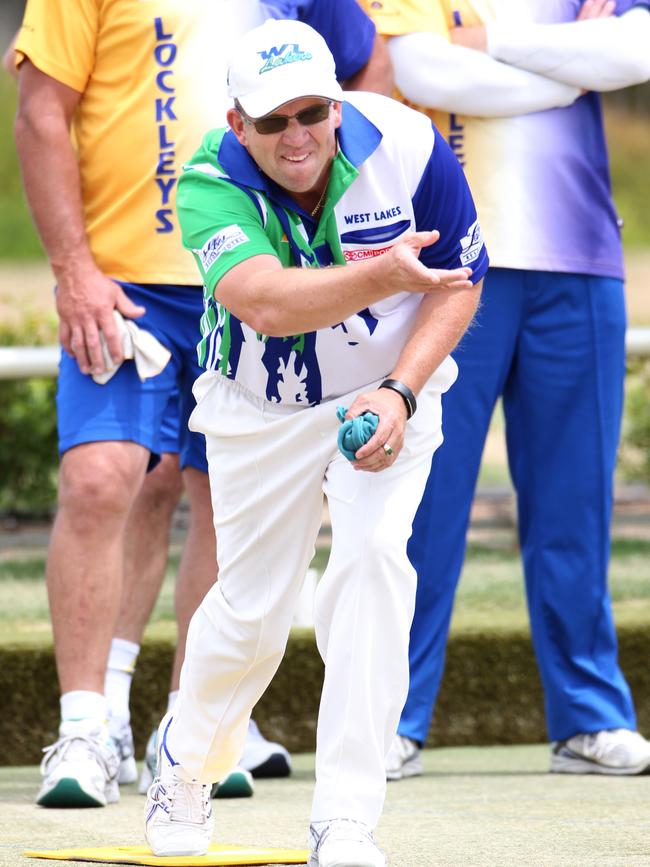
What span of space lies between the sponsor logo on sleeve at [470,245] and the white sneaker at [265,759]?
58.6 inches

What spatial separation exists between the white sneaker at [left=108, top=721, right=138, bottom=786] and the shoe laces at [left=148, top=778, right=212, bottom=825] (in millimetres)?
900

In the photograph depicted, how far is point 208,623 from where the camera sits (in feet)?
10.5

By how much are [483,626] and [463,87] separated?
1474mm

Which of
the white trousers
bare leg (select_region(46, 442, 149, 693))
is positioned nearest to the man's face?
the white trousers

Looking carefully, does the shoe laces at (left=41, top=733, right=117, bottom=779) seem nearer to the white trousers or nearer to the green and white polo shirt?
the white trousers

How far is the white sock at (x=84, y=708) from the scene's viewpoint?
3861 millimetres

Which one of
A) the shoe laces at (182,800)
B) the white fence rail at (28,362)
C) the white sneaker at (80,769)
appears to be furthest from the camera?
the white fence rail at (28,362)

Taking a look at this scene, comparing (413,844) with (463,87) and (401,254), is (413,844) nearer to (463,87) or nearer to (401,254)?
(401,254)

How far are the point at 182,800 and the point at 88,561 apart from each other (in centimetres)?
86

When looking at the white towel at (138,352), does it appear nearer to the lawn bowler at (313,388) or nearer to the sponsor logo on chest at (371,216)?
the lawn bowler at (313,388)

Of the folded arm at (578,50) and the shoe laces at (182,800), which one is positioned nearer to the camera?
the shoe laces at (182,800)

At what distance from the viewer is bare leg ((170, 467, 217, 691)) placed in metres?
4.20

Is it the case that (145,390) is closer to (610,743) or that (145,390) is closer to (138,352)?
(138,352)

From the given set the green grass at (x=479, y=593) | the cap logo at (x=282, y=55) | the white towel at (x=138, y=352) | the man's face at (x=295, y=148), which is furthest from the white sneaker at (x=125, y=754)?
the cap logo at (x=282, y=55)
